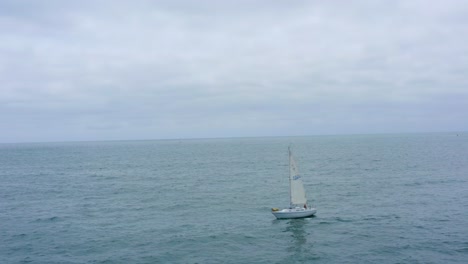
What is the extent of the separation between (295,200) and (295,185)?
3068mm

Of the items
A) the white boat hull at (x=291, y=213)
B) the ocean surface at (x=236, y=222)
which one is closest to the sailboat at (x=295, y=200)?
the white boat hull at (x=291, y=213)

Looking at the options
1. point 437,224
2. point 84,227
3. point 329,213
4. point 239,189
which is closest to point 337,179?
point 239,189

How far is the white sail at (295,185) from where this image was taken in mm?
68312

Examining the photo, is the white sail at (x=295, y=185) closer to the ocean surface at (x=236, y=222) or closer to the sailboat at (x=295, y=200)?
the sailboat at (x=295, y=200)

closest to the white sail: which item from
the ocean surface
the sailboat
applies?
the sailboat

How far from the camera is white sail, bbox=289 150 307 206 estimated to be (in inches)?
2689

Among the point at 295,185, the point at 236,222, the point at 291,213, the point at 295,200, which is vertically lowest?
the point at 236,222

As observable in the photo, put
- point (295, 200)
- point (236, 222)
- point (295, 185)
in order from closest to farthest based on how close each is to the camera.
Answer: point (236, 222) → point (295, 185) → point (295, 200)

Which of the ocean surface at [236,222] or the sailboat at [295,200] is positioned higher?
the sailboat at [295,200]

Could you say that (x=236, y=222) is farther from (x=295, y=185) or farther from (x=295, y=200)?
(x=295, y=185)

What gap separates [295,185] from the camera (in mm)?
68500

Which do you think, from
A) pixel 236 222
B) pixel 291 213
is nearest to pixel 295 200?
pixel 291 213

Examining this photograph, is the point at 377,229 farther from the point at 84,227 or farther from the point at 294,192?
the point at 84,227

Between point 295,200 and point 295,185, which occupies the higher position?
point 295,185
